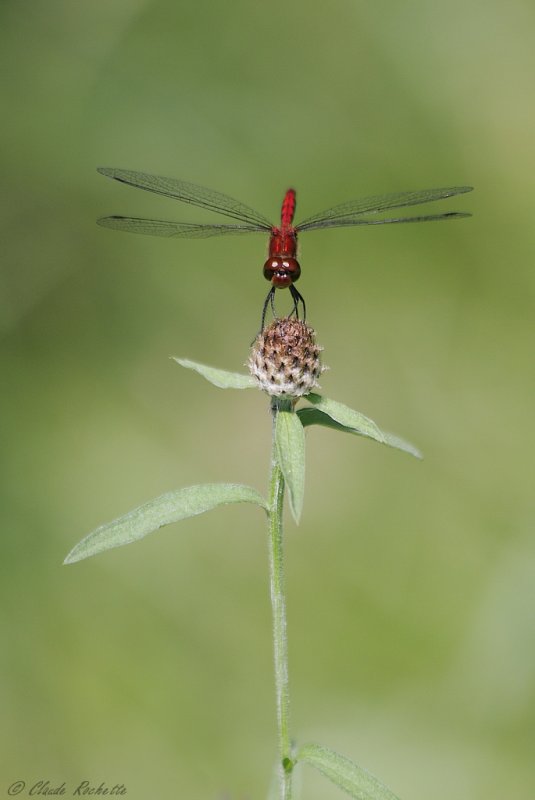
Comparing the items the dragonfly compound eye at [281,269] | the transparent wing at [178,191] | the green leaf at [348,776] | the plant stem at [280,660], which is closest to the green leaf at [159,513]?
the plant stem at [280,660]

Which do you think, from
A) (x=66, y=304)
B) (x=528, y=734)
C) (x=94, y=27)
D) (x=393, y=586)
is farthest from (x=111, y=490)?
(x=94, y=27)

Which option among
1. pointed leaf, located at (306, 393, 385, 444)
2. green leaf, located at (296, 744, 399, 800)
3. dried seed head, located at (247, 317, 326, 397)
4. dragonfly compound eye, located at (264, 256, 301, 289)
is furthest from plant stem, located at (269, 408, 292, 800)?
dragonfly compound eye, located at (264, 256, 301, 289)

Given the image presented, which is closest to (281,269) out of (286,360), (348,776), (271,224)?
(271,224)

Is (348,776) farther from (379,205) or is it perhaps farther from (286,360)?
(379,205)

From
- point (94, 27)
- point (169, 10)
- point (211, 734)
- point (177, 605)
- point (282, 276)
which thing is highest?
point (169, 10)

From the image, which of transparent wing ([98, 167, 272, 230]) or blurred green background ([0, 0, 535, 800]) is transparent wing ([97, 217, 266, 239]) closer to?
transparent wing ([98, 167, 272, 230])

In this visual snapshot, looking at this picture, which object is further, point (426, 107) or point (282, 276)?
point (426, 107)

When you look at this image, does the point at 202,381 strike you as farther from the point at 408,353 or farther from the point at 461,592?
the point at 461,592
